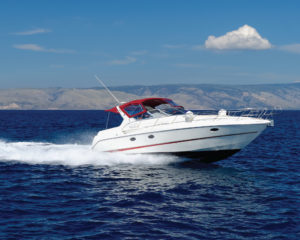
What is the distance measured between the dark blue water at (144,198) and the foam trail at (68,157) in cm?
6

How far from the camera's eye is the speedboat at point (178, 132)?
15.4 m

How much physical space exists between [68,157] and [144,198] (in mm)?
8938

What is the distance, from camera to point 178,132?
15.8 m

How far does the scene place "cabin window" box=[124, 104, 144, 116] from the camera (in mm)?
17577

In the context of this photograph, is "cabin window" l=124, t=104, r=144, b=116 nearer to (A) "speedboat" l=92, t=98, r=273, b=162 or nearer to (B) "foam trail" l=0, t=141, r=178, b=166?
(A) "speedboat" l=92, t=98, r=273, b=162

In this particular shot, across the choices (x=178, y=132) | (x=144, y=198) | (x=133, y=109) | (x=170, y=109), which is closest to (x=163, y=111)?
(x=170, y=109)

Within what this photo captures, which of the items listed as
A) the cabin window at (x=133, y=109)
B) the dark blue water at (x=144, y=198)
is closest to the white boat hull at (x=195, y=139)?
the dark blue water at (x=144, y=198)

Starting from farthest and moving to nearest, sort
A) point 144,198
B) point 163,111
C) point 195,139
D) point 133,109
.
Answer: point 133,109 < point 163,111 < point 195,139 < point 144,198

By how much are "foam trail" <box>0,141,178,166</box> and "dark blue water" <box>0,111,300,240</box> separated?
58mm

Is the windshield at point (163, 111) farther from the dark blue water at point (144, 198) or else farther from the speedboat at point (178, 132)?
the dark blue water at point (144, 198)

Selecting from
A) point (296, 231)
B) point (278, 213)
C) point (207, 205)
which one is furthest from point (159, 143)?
point (296, 231)

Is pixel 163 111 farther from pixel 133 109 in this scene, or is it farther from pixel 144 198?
pixel 144 198

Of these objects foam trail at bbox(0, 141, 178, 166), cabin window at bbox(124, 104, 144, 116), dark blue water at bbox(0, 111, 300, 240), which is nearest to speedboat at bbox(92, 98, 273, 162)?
cabin window at bbox(124, 104, 144, 116)

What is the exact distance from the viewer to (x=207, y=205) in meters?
10.8
